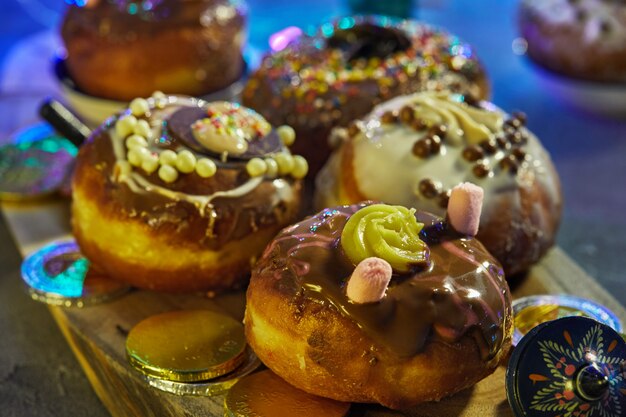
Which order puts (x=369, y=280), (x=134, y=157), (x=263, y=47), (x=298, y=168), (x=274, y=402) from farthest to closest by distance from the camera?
(x=263, y=47)
(x=298, y=168)
(x=134, y=157)
(x=274, y=402)
(x=369, y=280)

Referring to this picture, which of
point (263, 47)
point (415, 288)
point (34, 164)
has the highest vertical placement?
point (415, 288)

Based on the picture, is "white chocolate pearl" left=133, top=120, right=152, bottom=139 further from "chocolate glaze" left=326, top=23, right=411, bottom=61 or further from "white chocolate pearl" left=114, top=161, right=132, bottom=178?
"chocolate glaze" left=326, top=23, right=411, bottom=61

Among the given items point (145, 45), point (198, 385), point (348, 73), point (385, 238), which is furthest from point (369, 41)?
point (198, 385)

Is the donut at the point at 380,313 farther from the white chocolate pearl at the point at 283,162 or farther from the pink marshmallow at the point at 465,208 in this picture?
the white chocolate pearl at the point at 283,162

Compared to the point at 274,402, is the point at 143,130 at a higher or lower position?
higher

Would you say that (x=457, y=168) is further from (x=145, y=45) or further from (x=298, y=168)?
(x=145, y=45)

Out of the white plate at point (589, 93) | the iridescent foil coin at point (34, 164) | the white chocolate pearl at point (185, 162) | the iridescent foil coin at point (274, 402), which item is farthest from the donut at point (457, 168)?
the white plate at point (589, 93)
